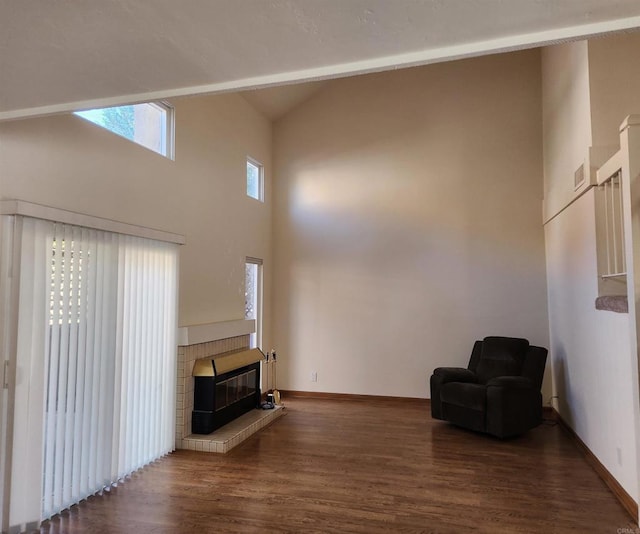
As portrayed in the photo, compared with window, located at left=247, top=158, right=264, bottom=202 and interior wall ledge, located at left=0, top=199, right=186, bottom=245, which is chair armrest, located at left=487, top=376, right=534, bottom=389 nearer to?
interior wall ledge, located at left=0, top=199, right=186, bottom=245

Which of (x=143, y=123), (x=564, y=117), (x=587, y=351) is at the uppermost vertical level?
(x=564, y=117)

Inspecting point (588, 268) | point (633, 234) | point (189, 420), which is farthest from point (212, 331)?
point (633, 234)

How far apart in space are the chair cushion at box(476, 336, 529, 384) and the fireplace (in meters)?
2.68

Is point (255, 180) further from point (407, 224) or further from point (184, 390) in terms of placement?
point (184, 390)

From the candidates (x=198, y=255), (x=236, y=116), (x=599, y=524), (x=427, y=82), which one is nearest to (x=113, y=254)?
(x=198, y=255)

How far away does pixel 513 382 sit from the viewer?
433cm

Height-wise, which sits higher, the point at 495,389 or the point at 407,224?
the point at 407,224

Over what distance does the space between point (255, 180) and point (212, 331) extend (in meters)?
2.58

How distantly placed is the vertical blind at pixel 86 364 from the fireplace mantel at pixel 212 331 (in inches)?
6.6

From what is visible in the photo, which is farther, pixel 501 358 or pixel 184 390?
pixel 501 358

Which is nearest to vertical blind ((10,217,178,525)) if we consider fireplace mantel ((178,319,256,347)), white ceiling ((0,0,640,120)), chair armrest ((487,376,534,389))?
fireplace mantel ((178,319,256,347))

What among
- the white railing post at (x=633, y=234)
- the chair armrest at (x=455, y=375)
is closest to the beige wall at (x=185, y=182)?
the chair armrest at (x=455, y=375)

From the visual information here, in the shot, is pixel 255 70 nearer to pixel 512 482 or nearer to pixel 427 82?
pixel 512 482

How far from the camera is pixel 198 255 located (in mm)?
4512
